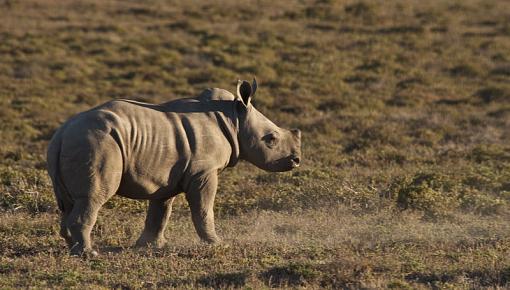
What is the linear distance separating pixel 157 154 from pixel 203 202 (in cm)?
69

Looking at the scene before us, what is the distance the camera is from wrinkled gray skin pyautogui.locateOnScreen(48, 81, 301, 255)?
834 centimetres

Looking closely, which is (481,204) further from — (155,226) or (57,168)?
(57,168)

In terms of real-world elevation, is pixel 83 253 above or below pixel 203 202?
below

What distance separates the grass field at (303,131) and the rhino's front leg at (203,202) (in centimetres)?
15

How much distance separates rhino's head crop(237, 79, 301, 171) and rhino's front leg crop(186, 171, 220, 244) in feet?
1.93

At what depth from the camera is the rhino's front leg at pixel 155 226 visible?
9.30 meters

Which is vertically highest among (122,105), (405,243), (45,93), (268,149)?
(122,105)

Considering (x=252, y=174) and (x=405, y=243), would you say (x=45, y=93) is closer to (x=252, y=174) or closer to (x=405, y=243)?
(x=252, y=174)

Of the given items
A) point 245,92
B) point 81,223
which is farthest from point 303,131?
point 81,223

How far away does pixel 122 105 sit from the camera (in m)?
8.84

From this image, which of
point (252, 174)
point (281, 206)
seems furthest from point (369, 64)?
point (281, 206)

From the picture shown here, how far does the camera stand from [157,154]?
28.6 feet

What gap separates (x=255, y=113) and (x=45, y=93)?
13162mm

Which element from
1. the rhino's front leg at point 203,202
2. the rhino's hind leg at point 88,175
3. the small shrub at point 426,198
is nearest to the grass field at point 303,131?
the small shrub at point 426,198
